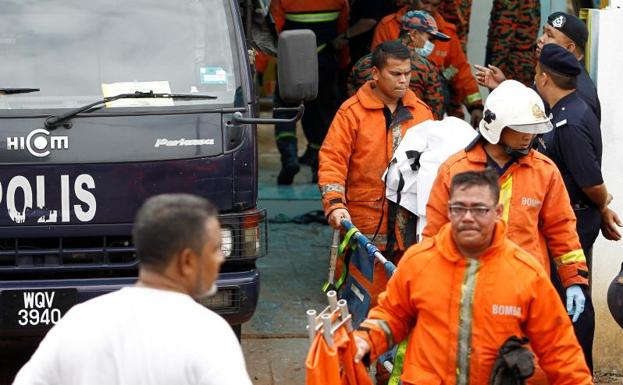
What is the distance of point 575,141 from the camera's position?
6.52 metres

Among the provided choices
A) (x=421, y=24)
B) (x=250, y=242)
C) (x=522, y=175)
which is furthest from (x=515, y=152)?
(x=421, y=24)

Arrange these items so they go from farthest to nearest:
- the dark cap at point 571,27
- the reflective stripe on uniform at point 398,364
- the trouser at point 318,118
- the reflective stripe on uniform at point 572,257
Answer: the trouser at point 318,118, the dark cap at point 571,27, the reflective stripe on uniform at point 572,257, the reflective stripe on uniform at point 398,364

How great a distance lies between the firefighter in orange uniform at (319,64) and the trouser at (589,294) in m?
4.45

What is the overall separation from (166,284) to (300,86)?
11.6 ft

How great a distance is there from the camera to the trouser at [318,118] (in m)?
11.7

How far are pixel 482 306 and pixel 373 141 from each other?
283 cm

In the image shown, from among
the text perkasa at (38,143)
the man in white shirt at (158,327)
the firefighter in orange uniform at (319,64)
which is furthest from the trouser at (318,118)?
the man in white shirt at (158,327)

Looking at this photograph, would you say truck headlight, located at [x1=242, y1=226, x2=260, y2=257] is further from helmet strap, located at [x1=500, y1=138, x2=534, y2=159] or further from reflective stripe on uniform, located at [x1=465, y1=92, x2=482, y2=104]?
reflective stripe on uniform, located at [x1=465, y1=92, x2=482, y2=104]

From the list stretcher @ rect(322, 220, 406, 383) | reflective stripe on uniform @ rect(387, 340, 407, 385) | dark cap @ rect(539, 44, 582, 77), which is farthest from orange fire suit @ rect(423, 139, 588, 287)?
dark cap @ rect(539, 44, 582, 77)

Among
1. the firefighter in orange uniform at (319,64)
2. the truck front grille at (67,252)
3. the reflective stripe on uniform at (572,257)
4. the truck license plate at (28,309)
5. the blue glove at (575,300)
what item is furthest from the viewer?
the firefighter in orange uniform at (319,64)

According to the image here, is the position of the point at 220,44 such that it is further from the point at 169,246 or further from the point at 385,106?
the point at 169,246

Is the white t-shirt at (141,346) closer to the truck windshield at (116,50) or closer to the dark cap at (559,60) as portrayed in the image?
the truck windshield at (116,50)

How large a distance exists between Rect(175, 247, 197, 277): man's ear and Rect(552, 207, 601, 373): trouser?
3455mm

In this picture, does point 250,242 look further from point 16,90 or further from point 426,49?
point 426,49
